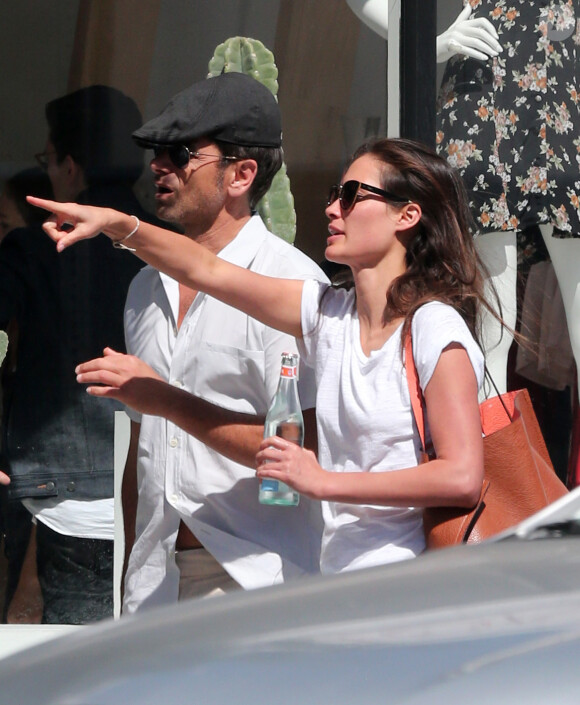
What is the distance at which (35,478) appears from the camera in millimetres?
Answer: 4613

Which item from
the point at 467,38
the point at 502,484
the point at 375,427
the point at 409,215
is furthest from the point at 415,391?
the point at 467,38

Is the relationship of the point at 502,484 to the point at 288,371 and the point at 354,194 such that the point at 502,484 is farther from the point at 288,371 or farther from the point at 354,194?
the point at 354,194

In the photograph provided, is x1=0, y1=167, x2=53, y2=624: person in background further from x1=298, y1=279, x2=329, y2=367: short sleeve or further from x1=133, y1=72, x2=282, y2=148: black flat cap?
x1=298, y1=279, x2=329, y2=367: short sleeve

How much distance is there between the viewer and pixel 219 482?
290cm

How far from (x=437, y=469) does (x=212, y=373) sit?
753 millimetres

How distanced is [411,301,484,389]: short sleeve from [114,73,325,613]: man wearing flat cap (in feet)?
1.42

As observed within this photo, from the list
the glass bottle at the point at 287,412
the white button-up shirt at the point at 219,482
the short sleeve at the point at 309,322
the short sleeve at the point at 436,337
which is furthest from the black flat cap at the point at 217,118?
the short sleeve at the point at 436,337

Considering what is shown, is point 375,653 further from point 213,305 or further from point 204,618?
point 213,305

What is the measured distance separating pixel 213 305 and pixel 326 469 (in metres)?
0.60

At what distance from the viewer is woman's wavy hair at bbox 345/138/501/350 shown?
2648 millimetres

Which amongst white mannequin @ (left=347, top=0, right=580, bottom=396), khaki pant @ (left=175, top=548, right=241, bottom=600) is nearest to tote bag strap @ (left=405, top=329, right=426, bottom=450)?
khaki pant @ (left=175, top=548, right=241, bottom=600)

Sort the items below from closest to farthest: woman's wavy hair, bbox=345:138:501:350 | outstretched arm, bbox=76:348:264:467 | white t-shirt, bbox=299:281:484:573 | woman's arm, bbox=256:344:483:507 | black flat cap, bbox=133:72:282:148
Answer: woman's arm, bbox=256:344:483:507 → white t-shirt, bbox=299:281:484:573 → woman's wavy hair, bbox=345:138:501:350 → outstretched arm, bbox=76:348:264:467 → black flat cap, bbox=133:72:282:148

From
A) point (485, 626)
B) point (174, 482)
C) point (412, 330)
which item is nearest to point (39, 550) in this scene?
point (174, 482)

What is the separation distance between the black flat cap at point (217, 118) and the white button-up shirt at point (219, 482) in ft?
1.23
